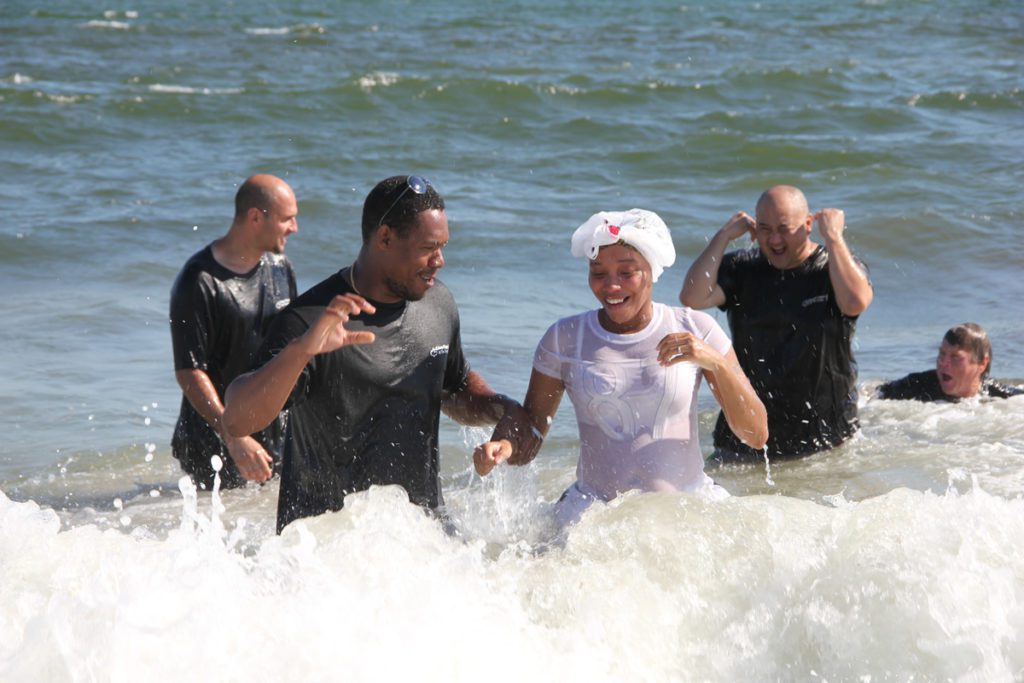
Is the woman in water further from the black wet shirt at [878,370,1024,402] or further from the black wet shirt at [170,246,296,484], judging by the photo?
the black wet shirt at [878,370,1024,402]

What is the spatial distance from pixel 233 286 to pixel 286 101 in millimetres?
14780

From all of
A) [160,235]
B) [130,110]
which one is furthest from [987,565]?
[130,110]

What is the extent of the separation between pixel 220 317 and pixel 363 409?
2.36 m

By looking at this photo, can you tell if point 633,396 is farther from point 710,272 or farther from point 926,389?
point 926,389

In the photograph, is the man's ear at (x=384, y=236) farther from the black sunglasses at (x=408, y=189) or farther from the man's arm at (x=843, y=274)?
the man's arm at (x=843, y=274)

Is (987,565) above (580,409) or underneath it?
underneath

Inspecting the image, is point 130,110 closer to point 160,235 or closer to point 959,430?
point 160,235

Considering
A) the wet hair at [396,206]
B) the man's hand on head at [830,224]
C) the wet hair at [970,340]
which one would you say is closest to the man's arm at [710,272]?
the man's hand on head at [830,224]

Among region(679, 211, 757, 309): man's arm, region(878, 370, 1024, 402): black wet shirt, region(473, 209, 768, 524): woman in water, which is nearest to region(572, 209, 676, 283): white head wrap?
region(473, 209, 768, 524): woman in water

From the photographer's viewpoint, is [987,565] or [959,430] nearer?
[987,565]

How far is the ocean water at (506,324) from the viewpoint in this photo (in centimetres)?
522

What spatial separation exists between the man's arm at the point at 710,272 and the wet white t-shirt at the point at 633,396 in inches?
89.8

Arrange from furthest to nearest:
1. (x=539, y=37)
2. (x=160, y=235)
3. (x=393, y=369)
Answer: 1. (x=539, y=37)
2. (x=160, y=235)
3. (x=393, y=369)

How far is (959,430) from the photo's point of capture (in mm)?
8977
